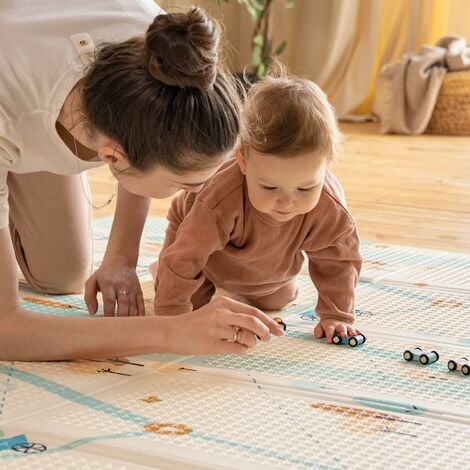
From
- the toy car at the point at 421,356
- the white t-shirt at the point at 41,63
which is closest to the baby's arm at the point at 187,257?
the white t-shirt at the point at 41,63

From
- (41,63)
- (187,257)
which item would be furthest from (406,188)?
(41,63)

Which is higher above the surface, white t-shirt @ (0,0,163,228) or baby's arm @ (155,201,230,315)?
white t-shirt @ (0,0,163,228)

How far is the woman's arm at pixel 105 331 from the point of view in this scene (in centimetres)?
121

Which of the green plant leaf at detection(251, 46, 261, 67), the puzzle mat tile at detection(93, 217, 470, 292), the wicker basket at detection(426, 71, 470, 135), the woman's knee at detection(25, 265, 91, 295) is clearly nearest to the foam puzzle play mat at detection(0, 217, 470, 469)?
the woman's knee at detection(25, 265, 91, 295)

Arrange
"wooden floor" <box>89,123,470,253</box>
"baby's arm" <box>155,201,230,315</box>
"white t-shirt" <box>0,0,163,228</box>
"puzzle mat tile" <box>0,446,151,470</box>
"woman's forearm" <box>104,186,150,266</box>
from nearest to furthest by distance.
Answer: "puzzle mat tile" <box>0,446,151,470</box> < "white t-shirt" <box>0,0,163,228</box> < "baby's arm" <box>155,201,230,315</box> < "woman's forearm" <box>104,186,150,266</box> < "wooden floor" <box>89,123,470,253</box>

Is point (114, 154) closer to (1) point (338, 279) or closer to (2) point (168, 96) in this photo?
(2) point (168, 96)

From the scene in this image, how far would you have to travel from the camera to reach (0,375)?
4.14 feet

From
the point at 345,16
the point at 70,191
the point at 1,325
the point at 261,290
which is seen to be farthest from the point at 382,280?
the point at 345,16

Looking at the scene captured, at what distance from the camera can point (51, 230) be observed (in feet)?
5.65

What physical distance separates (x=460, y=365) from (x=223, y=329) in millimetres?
355

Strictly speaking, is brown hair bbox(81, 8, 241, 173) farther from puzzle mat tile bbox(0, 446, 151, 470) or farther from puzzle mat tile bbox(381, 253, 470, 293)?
puzzle mat tile bbox(381, 253, 470, 293)

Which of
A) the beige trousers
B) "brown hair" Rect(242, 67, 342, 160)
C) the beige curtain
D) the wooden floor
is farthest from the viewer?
the beige curtain

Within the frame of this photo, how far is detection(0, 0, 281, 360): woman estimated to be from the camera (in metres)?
1.11

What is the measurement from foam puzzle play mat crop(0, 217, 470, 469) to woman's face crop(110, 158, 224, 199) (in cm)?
26
